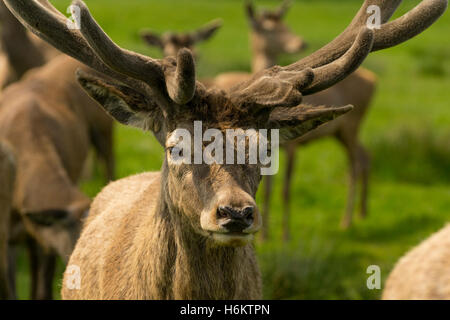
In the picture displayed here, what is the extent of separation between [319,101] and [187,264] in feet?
22.7

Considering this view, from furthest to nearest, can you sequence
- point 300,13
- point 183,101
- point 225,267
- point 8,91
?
point 300,13 < point 8,91 < point 225,267 < point 183,101

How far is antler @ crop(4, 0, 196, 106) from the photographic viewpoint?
133 inches

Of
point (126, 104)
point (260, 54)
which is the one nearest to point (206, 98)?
point (126, 104)

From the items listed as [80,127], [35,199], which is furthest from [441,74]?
[35,199]

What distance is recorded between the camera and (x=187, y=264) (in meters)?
3.72

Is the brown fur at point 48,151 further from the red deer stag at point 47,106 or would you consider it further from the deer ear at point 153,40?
the deer ear at point 153,40

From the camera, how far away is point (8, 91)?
881 cm

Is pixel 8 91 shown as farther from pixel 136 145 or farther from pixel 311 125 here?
pixel 311 125

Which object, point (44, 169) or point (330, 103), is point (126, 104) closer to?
point (44, 169)

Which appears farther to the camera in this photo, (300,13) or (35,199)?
(300,13)

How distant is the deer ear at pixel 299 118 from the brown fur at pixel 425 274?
1.31 m

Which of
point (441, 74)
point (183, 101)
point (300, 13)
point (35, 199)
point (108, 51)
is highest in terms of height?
point (300, 13)
